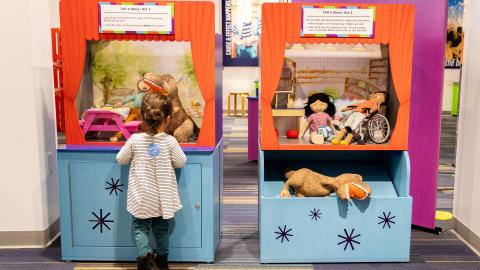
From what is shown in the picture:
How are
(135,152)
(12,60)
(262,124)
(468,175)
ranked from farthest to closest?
(468,175) < (12,60) < (262,124) < (135,152)

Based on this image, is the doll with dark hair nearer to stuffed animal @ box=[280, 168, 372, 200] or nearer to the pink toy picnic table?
stuffed animal @ box=[280, 168, 372, 200]

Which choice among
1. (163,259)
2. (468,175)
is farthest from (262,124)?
(468,175)

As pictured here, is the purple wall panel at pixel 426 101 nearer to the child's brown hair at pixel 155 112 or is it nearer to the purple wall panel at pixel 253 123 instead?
the child's brown hair at pixel 155 112

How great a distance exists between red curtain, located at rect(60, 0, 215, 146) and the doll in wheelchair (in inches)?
31.3

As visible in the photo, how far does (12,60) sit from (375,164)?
93.4 inches

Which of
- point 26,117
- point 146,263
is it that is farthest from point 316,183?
point 26,117

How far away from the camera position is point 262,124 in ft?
9.25

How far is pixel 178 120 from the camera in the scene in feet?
9.45

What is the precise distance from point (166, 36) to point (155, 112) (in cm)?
45

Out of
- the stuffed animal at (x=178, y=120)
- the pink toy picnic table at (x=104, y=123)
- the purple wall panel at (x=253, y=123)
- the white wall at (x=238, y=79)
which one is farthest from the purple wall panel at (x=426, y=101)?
the white wall at (x=238, y=79)

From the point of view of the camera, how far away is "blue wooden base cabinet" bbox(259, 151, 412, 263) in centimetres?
284

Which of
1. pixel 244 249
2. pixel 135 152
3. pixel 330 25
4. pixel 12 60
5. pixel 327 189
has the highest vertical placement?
pixel 330 25

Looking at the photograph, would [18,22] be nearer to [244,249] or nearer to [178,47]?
[178,47]

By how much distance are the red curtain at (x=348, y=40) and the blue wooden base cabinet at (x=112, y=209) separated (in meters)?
0.48
